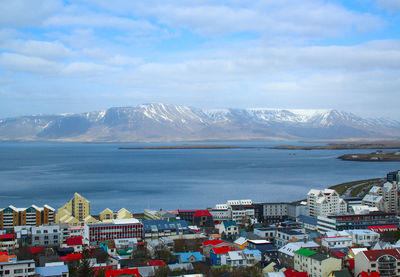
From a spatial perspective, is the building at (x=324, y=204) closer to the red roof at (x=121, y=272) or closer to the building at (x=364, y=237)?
the building at (x=364, y=237)

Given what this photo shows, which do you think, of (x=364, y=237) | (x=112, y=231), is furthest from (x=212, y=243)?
(x=364, y=237)

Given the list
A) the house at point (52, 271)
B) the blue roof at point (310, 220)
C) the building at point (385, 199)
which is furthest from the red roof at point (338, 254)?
the building at point (385, 199)

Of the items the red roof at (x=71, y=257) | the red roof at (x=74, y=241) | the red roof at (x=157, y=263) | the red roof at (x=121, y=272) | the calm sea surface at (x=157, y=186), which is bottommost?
the calm sea surface at (x=157, y=186)

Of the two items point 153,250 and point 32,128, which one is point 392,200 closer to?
point 153,250

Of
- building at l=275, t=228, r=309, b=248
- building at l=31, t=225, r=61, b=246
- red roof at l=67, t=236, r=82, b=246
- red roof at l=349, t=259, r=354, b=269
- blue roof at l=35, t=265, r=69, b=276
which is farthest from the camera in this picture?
building at l=31, t=225, r=61, b=246

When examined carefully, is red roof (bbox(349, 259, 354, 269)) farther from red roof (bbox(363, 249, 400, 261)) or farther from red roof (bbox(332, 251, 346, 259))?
red roof (bbox(363, 249, 400, 261))

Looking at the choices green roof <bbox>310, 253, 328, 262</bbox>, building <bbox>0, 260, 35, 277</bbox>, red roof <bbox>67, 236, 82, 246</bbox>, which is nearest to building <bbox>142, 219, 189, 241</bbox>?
red roof <bbox>67, 236, 82, 246</bbox>

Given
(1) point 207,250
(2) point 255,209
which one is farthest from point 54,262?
(2) point 255,209
